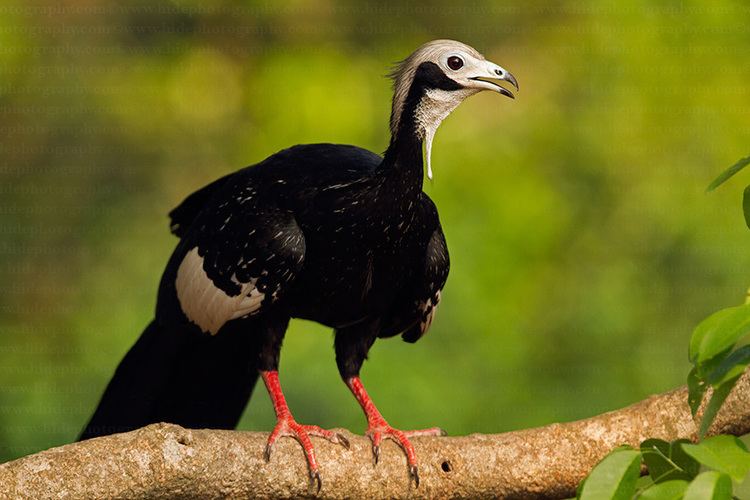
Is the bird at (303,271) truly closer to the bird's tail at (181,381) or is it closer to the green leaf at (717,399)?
the bird's tail at (181,381)

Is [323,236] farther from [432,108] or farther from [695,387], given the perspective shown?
[695,387]

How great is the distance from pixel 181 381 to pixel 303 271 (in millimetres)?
685

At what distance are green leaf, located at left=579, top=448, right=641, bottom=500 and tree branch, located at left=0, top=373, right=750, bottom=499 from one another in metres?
1.37

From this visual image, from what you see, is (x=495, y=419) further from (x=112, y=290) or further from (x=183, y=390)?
(x=183, y=390)

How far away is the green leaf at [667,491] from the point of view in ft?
5.86

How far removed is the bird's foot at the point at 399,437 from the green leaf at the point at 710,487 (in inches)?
65.8

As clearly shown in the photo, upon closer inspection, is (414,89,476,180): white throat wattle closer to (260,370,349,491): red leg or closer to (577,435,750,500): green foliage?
(260,370,349,491): red leg

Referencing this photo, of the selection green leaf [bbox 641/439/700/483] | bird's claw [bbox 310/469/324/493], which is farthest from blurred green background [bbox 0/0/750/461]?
green leaf [bbox 641/439/700/483]

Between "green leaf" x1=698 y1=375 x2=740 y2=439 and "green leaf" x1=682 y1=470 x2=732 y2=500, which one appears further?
"green leaf" x1=698 y1=375 x2=740 y2=439

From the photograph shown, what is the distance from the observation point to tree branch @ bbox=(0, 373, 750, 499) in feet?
9.86

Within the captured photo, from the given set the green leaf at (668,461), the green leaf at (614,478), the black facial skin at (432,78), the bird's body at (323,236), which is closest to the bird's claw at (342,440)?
the bird's body at (323,236)

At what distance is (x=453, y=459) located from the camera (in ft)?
10.9

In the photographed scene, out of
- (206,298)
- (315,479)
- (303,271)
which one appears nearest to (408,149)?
(303,271)

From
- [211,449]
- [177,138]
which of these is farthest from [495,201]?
[211,449]
